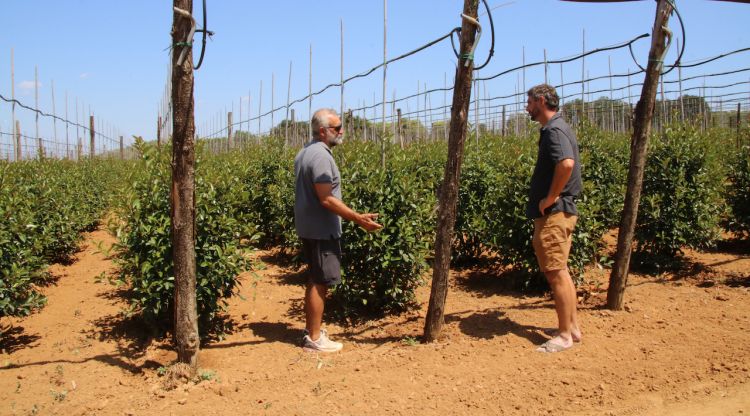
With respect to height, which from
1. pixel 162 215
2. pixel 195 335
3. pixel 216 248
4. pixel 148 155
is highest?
pixel 148 155

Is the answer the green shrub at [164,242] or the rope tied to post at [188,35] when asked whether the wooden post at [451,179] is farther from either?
the rope tied to post at [188,35]

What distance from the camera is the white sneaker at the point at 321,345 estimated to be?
163 inches

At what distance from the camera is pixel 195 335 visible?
11.9ft

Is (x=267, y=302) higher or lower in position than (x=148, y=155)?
lower

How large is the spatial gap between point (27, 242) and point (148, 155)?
1446mm

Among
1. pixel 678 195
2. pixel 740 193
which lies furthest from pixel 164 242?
pixel 740 193

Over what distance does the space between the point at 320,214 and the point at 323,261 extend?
1.22 feet

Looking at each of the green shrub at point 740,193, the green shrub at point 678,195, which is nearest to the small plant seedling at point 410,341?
the green shrub at point 678,195

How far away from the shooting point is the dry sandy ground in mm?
3205

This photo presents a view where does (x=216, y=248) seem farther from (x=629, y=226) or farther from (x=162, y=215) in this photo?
(x=629, y=226)

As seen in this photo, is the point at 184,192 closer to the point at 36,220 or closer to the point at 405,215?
the point at 405,215

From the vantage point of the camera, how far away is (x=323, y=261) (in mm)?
4062

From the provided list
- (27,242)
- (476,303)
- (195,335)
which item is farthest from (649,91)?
(27,242)

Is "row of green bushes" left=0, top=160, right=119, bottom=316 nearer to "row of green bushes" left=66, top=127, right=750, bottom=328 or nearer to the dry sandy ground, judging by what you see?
the dry sandy ground
